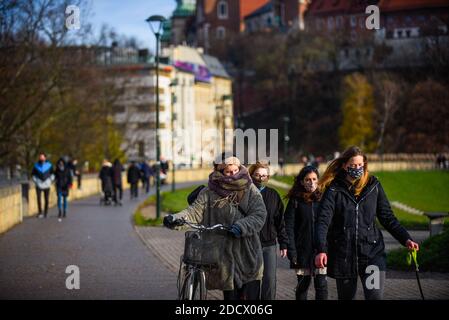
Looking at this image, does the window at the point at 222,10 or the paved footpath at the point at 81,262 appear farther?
the window at the point at 222,10

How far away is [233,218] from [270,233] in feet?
5.11

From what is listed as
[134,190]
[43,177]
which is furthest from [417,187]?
[43,177]

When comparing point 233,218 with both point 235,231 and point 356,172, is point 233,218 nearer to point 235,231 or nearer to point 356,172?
point 235,231

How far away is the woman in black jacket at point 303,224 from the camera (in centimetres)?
1121

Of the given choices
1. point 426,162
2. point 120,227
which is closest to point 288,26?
point 426,162

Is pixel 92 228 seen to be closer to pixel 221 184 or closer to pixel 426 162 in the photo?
pixel 221 184

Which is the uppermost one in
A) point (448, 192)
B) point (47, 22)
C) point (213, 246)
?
point (47, 22)

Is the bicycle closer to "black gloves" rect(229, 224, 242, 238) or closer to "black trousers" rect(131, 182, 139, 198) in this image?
"black gloves" rect(229, 224, 242, 238)

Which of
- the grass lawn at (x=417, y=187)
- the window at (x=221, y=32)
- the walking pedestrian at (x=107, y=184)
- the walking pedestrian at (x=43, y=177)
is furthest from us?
the window at (x=221, y=32)

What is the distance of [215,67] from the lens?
483 feet

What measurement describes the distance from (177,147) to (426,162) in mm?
27789

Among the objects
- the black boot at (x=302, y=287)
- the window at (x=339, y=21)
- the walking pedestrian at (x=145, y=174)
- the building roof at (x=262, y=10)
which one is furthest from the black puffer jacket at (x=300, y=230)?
the building roof at (x=262, y=10)

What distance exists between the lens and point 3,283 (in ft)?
46.1

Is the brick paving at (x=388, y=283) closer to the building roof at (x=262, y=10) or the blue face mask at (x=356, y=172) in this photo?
the blue face mask at (x=356, y=172)
